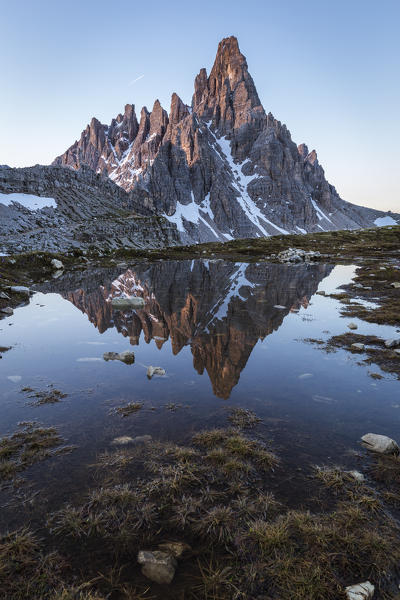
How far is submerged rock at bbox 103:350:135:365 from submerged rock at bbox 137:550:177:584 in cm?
873

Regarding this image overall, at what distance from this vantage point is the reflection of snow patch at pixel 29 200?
98.5m

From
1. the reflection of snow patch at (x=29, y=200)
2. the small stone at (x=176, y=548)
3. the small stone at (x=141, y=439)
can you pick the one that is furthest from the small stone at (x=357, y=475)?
the reflection of snow patch at (x=29, y=200)

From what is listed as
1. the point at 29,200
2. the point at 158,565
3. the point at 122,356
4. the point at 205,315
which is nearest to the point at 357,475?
the point at 158,565

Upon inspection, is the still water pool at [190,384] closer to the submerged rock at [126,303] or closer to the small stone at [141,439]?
the small stone at [141,439]

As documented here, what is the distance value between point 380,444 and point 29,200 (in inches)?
4954

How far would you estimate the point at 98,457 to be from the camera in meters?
6.83

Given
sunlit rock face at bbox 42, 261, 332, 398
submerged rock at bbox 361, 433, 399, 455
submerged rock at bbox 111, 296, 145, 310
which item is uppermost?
submerged rock at bbox 111, 296, 145, 310

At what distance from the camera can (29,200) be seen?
348 ft

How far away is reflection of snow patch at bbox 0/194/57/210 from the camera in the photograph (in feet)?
323

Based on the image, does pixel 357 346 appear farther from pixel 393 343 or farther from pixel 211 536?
pixel 211 536

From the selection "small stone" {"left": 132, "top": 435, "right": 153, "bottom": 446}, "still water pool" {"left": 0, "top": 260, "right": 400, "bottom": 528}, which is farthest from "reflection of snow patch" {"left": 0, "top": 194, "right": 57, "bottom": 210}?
"small stone" {"left": 132, "top": 435, "right": 153, "bottom": 446}

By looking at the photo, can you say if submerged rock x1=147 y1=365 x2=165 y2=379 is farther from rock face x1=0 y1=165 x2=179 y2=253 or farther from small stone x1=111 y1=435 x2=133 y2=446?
rock face x1=0 y1=165 x2=179 y2=253

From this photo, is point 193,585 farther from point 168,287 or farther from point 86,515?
point 168,287

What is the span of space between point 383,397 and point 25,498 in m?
10.5
